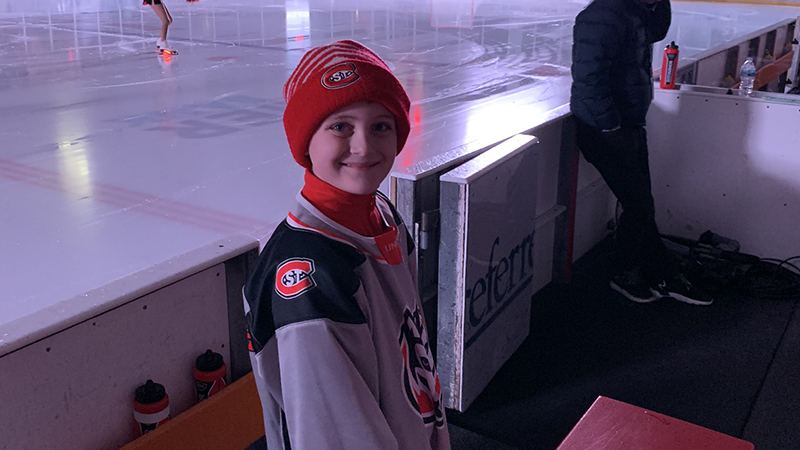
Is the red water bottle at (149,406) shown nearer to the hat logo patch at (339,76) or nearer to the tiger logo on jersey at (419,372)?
the tiger logo on jersey at (419,372)

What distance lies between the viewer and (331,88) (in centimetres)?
117

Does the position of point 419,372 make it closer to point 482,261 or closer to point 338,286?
point 338,286

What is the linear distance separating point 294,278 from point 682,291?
3.02 m

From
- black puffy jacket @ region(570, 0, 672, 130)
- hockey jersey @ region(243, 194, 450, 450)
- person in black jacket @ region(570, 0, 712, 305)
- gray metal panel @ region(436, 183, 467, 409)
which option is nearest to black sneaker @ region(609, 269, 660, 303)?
person in black jacket @ region(570, 0, 712, 305)

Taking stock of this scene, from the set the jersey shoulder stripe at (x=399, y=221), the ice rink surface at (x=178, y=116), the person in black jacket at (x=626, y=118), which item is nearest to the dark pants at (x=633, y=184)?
the person in black jacket at (x=626, y=118)

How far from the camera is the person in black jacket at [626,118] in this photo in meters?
3.34

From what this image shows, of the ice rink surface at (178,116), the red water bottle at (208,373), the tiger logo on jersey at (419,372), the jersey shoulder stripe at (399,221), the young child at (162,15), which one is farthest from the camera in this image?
the young child at (162,15)

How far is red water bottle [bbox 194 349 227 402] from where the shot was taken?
178cm

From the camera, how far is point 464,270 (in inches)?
99.7

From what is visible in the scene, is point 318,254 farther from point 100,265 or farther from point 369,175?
point 100,265

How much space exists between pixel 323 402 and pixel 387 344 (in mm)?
181

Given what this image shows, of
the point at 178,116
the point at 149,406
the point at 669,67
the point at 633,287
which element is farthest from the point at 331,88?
the point at 178,116

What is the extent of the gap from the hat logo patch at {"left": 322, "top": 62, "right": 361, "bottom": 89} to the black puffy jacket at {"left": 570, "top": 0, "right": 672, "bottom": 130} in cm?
236

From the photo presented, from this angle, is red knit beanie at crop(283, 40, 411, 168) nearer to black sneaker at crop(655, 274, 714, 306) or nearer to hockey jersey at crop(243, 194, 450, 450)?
hockey jersey at crop(243, 194, 450, 450)
